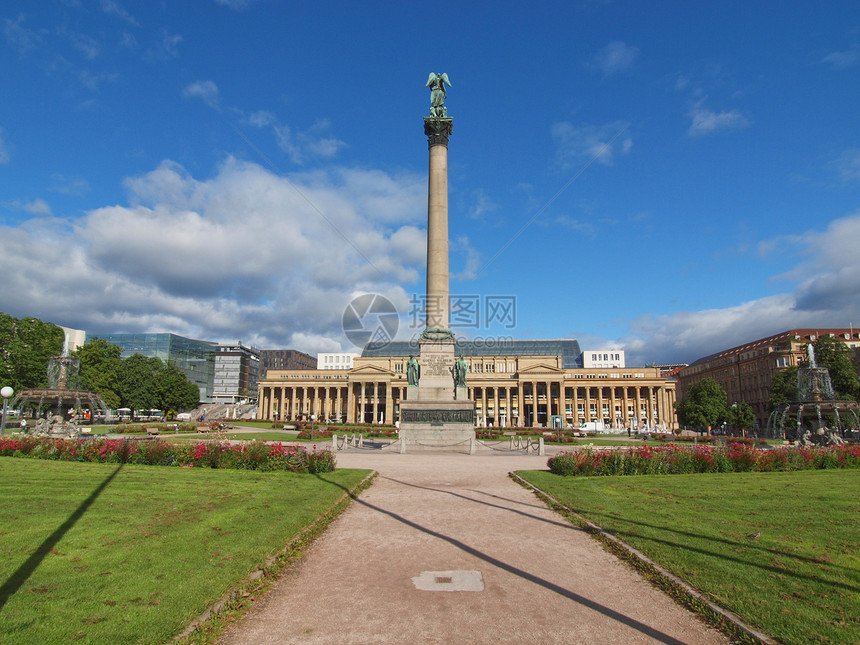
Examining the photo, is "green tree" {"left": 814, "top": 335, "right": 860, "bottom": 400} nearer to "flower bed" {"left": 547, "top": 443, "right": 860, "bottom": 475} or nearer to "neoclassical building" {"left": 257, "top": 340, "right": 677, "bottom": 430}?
"flower bed" {"left": 547, "top": 443, "right": 860, "bottom": 475}

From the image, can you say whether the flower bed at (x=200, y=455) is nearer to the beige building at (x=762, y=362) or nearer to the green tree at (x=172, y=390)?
the green tree at (x=172, y=390)

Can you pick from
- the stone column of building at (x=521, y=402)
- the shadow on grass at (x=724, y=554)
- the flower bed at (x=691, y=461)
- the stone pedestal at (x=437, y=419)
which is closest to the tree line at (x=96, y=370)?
the stone pedestal at (x=437, y=419)

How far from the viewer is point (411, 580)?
8.51 meters

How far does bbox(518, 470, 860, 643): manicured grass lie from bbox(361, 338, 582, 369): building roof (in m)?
128

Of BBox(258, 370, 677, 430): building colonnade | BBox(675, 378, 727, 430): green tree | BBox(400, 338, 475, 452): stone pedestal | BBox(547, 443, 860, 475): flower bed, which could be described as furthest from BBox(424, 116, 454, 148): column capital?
BBox(258, 370, 677, 430): building colonnade

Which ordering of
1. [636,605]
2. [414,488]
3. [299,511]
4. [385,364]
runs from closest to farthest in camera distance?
[636,605] < [299,511] < [414,488] < [385,364]

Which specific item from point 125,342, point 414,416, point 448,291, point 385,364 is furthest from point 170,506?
point 125,342

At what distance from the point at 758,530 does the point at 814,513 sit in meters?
3.17

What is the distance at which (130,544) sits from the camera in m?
9.66

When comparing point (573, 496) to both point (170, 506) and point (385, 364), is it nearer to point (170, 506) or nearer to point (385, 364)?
point (170, 506)

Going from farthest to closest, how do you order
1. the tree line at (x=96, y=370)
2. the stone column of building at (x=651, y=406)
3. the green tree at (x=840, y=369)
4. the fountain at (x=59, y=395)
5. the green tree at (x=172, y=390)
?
the stone column of building at (x=651, y=406)
the green tree at (x=172, y=390)
the green tree at (x=840, y=369)
the tree line at (x=96, y=370)
the fountain at (x=59, y=395)

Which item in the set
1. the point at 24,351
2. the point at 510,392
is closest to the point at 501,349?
the point at 510,392

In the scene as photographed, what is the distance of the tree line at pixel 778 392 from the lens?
6481cm

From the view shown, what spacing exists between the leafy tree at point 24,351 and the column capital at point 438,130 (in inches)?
1997
